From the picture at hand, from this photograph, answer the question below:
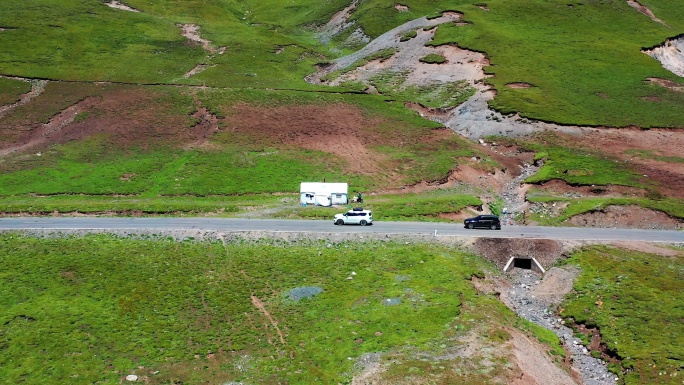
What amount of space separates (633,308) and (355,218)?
92.5 ft

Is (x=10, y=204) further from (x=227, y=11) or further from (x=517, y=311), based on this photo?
(x=227, y=11)

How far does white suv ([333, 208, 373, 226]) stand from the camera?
66.3m

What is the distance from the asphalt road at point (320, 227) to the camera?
210 ft

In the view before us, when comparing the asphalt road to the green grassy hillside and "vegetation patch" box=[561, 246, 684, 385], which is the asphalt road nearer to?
"vegetation patch" box=[561, 246, 684, 385]

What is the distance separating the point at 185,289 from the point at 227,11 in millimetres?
135135

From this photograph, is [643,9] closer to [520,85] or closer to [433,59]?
[520,85]

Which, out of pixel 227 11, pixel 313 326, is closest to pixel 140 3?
pixel 227 11

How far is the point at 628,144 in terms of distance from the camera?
297ft

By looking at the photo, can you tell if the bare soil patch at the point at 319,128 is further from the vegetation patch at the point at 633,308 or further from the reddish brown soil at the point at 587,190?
the vegetation patch at the point at 633,308

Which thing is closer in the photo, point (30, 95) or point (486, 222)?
point (486, 222)

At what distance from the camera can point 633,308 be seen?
1957 inches

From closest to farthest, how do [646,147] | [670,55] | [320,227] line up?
1. [320,227]
2. [646,147]
3. [670,55]

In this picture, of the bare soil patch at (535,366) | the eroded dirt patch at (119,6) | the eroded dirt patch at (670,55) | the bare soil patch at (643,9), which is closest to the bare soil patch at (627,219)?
the bare soil patch at (535,366)

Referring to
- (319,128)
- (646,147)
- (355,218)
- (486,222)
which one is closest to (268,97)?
(319,128)
